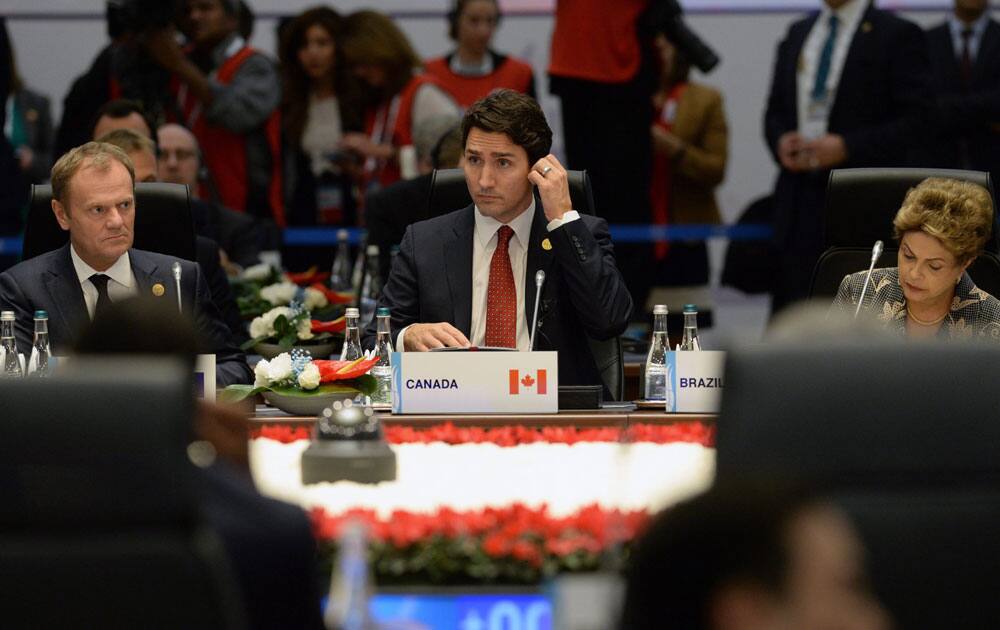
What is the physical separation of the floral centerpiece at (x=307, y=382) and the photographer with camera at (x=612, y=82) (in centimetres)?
274

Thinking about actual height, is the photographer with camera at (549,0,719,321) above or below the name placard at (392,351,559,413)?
above

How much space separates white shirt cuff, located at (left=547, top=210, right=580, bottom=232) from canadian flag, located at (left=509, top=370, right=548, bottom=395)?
0.70 metres

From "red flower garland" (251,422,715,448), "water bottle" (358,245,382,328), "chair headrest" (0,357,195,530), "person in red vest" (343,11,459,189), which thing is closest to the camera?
"chair headrest" (0,357,195,530)

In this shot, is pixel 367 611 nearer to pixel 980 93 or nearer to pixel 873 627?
pixel 873 627

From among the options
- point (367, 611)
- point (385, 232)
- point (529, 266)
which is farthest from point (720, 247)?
point (367, 611)

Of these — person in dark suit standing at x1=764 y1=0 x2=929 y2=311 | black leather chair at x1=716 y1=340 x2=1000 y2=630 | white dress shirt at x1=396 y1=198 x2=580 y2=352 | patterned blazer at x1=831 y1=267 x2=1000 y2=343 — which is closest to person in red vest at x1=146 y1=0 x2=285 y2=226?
person in dark suit standing at x1=764 y1=0 x2=929 y2=311

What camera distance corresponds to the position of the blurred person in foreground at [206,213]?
5.75 m

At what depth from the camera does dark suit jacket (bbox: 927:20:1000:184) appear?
626cm

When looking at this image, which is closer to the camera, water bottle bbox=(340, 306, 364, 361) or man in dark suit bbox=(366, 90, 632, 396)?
water bottle bbox=(340, 306, 364, 361)

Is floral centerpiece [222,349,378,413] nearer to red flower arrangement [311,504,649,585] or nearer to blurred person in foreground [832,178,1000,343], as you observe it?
red flower arrangement [311,504,649,585]

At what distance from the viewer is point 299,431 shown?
3.03 m

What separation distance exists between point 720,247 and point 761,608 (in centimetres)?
694

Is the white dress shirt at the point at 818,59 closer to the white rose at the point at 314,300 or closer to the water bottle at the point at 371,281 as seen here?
the water bottle at the point at 371,281

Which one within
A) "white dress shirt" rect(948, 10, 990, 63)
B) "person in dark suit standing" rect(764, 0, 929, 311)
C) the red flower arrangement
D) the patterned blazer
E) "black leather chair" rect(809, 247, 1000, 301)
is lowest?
the red flower arrangement
